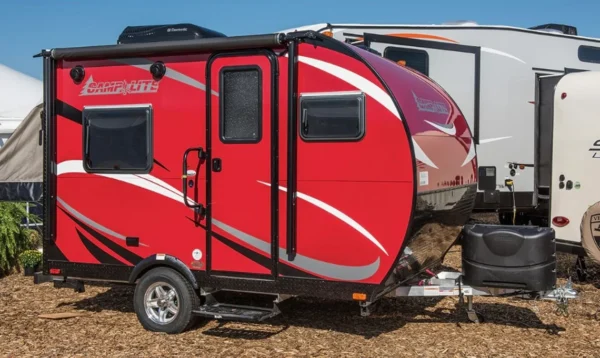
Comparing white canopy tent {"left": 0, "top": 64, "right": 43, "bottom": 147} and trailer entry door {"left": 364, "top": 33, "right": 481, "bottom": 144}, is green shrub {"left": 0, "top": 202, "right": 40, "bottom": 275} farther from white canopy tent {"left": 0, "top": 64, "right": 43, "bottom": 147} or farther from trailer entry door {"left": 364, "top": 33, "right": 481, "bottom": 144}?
trailer entry door {"left": 364, "top": 33, "right": 481, "bottom": 144}

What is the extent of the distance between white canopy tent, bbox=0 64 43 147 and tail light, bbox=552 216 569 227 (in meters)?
10.2

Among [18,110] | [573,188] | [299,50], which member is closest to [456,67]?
[573,188]

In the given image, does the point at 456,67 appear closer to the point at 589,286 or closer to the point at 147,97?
the point at 589,286

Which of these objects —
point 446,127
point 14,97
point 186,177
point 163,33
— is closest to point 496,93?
point 446,127

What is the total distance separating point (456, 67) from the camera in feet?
34.2

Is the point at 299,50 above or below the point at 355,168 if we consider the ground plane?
above

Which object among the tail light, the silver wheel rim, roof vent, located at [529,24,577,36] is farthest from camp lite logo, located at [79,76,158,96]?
roof vent, located at [529,24,577,36]

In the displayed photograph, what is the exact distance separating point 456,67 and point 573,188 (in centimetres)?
267

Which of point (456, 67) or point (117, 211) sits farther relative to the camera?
point (456, 67)

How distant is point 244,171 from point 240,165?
7 cm

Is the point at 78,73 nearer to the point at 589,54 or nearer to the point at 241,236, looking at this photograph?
the point at 241,236

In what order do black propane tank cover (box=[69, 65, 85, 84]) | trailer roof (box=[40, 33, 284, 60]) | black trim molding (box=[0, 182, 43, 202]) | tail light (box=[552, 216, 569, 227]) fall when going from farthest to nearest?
1. black trim molding (box=[0, 182, 43, 202])
2. tail light (box=[552, 216, 569, 227])
3. black propane tank cover (box=[69, 65, 85, 84])
4. trailer roof (box=[40, 33, 284, 60])

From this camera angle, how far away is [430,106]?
268 inches

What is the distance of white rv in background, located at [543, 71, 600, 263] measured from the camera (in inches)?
337
